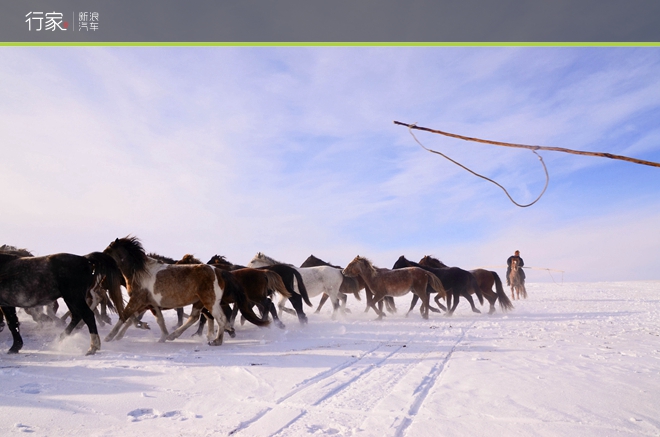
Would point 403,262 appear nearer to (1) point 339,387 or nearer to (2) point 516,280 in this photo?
(2) point 516,280

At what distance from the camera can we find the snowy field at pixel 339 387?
3.66 m

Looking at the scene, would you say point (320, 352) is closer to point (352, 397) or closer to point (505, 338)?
point (352, 397)

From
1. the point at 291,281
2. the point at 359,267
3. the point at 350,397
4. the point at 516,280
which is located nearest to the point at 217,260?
the point at 291,281

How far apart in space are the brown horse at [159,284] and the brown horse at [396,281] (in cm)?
649

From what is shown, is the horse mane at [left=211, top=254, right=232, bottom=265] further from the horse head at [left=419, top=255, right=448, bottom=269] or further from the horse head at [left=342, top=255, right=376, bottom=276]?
the horse head at [left=419, top=255, right=448, bottom=269]

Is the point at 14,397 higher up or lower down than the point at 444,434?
higher up

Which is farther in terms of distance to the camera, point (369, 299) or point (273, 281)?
point (369, 299)

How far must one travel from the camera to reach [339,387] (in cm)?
485

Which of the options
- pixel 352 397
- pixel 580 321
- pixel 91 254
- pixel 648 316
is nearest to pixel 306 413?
pixel 352 397

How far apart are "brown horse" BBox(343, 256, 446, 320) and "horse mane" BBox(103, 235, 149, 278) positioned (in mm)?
7308

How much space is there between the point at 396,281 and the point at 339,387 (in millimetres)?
9274

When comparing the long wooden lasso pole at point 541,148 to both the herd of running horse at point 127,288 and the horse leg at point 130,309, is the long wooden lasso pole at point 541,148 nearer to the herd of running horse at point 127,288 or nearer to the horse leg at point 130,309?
the herd of running horse at point 127,288

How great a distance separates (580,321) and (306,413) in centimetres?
986

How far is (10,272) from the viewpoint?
24.1 feet
